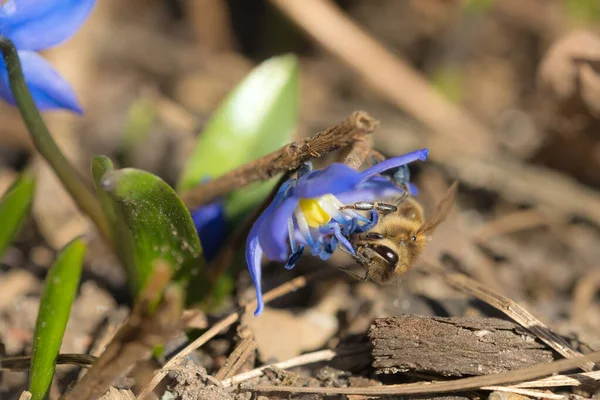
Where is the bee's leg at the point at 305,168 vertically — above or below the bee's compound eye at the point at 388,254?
above

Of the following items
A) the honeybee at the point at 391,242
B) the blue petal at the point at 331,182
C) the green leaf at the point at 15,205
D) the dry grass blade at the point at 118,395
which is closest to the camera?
the blue petal at the point at 331,182

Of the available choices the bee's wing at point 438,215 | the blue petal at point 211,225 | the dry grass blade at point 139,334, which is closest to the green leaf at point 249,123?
the blue petal at point 211,225

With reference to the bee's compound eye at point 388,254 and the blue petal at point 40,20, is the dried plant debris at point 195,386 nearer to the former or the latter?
the bee's compound eye at point 388,254

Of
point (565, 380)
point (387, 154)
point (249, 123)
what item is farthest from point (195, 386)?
point (387, 154)

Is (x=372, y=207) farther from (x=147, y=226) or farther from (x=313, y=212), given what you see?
(x=147, y=226)

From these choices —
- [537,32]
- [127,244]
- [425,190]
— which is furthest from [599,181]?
[127,244]

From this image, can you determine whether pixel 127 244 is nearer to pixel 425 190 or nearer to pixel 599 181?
pixel 425 190
